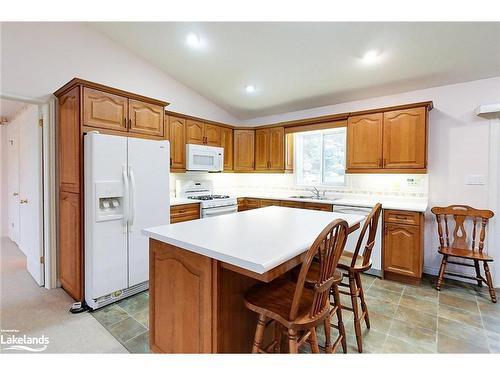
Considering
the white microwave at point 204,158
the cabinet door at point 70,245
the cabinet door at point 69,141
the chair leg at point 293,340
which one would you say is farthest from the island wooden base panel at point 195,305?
the white microwave at point 204,158

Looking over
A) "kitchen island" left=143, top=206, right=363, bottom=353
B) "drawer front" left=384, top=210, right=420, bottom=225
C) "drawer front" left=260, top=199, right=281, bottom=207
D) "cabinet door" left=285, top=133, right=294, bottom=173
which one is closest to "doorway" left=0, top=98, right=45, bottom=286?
"kitchen island" left=143, top=206, right=363, bottom=353

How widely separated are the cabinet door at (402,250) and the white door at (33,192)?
4037 mm

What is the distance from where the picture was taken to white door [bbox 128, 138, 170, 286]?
8.38 feet

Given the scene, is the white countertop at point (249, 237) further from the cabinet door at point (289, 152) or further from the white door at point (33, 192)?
the cabinet door at point (289, 152)

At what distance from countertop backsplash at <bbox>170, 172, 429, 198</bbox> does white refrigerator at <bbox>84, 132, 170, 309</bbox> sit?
1.34 meters

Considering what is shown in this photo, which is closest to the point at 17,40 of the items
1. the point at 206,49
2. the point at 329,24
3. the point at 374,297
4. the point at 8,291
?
the point at 206,49

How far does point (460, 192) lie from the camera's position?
307cm

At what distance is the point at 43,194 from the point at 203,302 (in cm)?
261

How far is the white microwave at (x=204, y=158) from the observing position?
3904mm

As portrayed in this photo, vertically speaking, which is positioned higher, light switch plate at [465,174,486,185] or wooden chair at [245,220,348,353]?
light switch plate at [465,174,486,185]

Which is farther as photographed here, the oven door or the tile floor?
the oven door

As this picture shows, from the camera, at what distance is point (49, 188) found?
2.78 meters

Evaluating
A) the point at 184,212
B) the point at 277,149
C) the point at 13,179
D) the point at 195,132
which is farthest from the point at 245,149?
the point at 13,179

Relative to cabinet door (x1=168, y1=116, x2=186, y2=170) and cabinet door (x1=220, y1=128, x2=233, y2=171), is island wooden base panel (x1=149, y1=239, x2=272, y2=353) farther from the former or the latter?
cabinet door (x1=220, y1=128, x2=233, y2=171)
